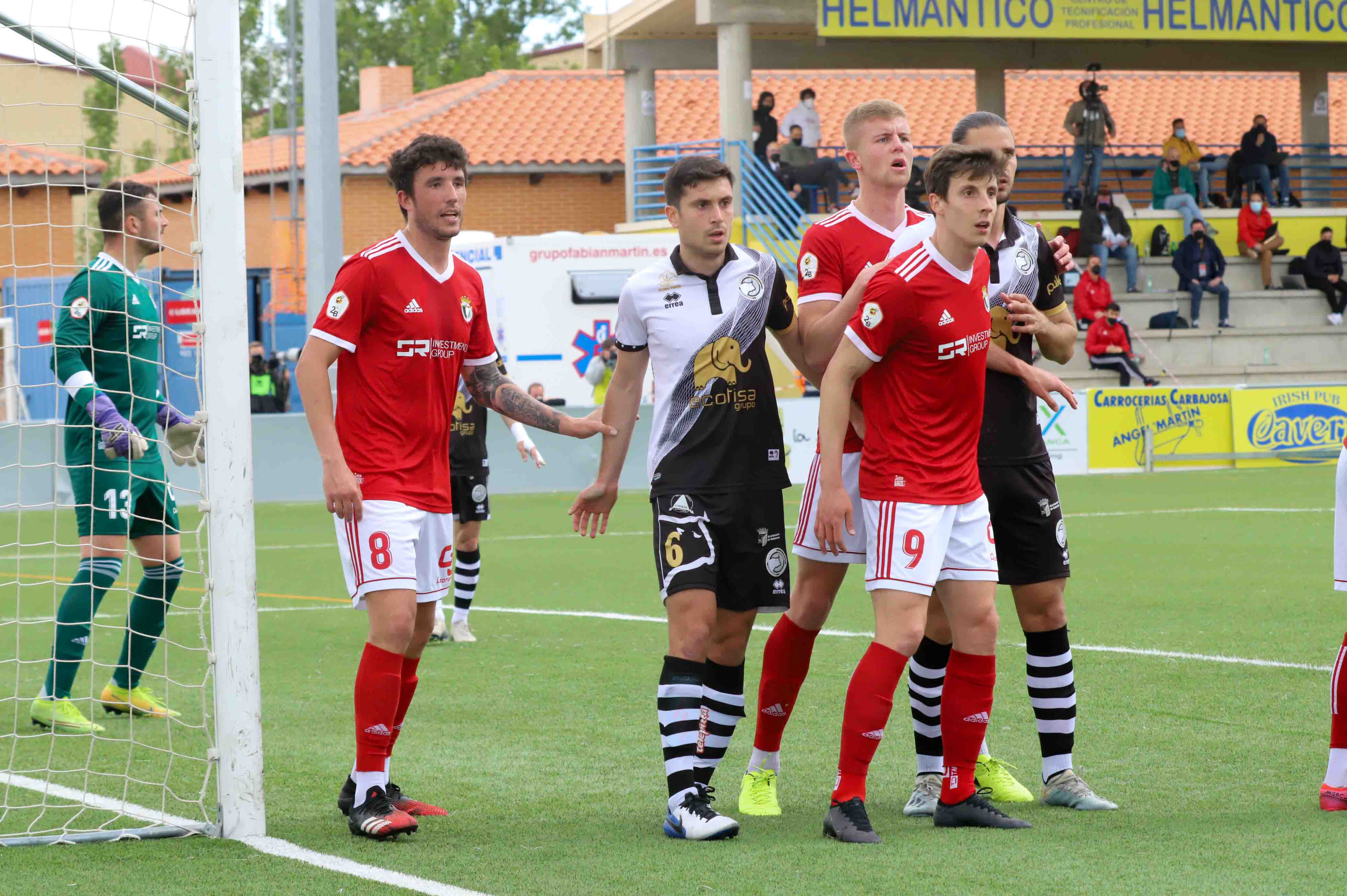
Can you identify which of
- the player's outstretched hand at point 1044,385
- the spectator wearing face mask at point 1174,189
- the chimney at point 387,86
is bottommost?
the player's outstretched hand at point 1044,385

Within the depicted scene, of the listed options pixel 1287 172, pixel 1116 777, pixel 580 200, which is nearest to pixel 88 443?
pixel 1116 777

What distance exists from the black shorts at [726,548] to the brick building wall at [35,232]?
93.9 inches

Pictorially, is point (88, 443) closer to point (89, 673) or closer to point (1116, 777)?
point (89, 673)

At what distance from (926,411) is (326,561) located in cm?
1030

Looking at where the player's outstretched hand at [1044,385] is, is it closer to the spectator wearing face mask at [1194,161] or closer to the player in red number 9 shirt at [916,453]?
the player in red number 9 shirt at [916,453]

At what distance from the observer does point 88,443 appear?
7.16 m

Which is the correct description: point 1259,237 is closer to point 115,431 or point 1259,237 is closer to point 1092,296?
point 1092,296

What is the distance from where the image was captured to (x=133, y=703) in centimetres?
745

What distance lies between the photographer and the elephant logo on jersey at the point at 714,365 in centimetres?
529

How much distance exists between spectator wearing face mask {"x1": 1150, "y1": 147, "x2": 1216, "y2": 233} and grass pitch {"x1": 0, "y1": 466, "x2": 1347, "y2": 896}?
62.4 ft

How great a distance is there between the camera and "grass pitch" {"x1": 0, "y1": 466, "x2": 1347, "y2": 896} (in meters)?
4.64

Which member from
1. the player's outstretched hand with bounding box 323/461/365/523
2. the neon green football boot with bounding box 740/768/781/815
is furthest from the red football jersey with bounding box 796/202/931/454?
the player's outstretched hand with bounding box 323/461/365/523

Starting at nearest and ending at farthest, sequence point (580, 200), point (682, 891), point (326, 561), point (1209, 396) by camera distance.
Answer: point (682, 891), point (326, 561), point (1209, 396), point (580, 200)

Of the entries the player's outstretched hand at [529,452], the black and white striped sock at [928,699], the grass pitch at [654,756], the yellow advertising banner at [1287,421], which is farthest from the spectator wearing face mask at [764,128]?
the black and white striped sock at [928,699]
